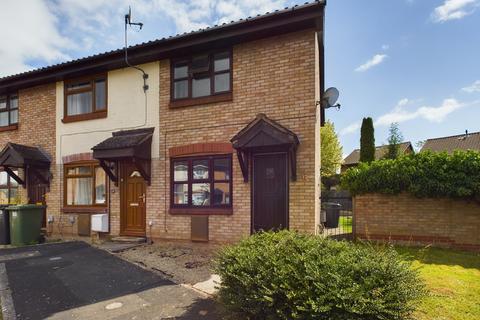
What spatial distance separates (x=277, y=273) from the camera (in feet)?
10.6

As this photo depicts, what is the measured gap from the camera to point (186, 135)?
8.48 metres

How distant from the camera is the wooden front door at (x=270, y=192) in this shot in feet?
24.1

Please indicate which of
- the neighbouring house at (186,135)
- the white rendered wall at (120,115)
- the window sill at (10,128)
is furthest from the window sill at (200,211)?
the window sill at (10,128)

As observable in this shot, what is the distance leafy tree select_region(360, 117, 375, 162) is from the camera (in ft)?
65.0

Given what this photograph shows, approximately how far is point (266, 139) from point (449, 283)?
4.35 meters

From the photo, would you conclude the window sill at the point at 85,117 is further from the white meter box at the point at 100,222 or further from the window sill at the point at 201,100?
the white meter box at the point at 100,222

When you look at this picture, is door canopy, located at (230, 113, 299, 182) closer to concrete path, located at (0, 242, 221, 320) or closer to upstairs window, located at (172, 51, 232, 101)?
upstairs window, located at (172, 51, 232, 101)

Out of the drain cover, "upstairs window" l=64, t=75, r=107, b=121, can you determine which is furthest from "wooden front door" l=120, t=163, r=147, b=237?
the drain cover

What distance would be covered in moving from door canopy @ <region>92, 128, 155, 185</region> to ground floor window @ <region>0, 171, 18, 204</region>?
16.9 feet

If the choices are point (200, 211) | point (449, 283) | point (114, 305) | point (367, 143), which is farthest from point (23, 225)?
point (367, 143)

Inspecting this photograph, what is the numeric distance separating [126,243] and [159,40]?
594cm

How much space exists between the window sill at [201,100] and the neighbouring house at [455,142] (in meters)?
31.8

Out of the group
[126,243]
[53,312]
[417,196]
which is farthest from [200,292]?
[417,196]

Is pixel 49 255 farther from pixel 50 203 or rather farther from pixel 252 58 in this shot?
pixel 252 58
